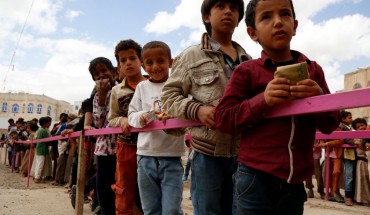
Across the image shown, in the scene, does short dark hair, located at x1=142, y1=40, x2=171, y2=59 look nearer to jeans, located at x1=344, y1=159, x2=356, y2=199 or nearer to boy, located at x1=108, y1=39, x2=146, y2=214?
boy, located at x1=108, y1=39, x2=146, y2=214

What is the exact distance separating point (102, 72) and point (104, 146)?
73 centimetres

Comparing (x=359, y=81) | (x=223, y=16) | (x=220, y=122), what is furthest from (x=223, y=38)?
(x=359, y=81)

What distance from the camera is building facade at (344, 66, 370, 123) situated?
80.7 ft

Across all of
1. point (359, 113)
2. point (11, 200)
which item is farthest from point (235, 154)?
point (359, 113)

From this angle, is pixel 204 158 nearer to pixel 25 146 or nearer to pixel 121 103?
pixel 121 103

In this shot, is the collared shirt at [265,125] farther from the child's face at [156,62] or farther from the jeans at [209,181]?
the child's face at [156,62]

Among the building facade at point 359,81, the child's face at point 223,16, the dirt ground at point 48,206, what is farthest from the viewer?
the building facade at point 359,81

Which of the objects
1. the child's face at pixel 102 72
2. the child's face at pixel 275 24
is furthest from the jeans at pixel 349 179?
the child's face at pixel 275 24

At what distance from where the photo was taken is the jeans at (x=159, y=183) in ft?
7.22

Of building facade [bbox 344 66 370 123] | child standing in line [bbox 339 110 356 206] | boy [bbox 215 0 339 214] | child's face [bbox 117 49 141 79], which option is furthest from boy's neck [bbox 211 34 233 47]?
building facade [bbox 344 66 370 123]

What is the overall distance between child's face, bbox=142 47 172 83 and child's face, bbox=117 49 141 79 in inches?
17.0

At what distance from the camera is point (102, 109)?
3.35 meters

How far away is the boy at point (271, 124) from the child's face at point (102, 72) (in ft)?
7.08

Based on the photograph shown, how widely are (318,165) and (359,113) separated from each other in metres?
20.7
